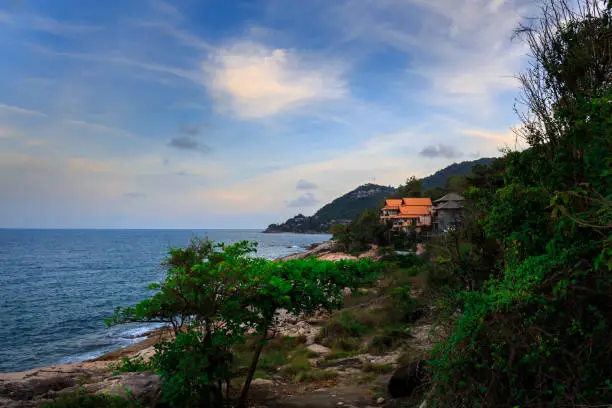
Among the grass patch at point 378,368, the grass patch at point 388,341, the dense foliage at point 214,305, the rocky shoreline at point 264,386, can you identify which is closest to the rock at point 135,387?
the rocky shoreline at point 264,386

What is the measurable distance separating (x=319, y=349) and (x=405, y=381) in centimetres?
610

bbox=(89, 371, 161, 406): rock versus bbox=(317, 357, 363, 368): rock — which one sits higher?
bbox=(89, 371, 161, 406): rock

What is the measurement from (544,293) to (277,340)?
12607mm

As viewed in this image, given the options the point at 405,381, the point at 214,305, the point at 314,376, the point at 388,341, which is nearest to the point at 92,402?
the point at 214,305

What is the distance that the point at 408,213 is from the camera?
207ft

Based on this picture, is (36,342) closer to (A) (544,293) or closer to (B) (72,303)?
(B) (72,303)

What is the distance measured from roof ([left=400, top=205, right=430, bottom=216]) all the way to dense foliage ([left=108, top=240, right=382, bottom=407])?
57.3 meters

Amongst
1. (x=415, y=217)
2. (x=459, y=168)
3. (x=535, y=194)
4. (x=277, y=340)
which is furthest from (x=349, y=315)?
(x=459, y=168)

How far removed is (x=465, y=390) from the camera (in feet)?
14.7

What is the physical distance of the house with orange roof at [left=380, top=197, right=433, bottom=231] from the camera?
59.0 meters

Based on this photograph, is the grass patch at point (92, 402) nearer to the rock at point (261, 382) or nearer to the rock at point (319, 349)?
the rock at point (261, 382)

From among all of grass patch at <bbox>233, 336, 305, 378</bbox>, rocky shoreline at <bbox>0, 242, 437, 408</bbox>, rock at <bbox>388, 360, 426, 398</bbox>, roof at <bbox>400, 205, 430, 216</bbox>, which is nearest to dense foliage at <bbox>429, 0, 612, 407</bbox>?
rocky shoreline at <bbox>0, 242, 437, 408</bbox>

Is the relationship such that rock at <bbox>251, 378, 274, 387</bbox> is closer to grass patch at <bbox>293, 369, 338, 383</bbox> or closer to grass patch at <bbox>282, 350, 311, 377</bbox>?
grass patch at <bbox>293, 369, 338, 383</bbox>

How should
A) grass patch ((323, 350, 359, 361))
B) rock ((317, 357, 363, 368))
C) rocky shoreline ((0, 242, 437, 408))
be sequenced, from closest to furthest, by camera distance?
rocky shoreline ((0, 242, 437, 408)), rock ((317, 357, 363, 368)), grass patch ((323, 350, 359, 361))
